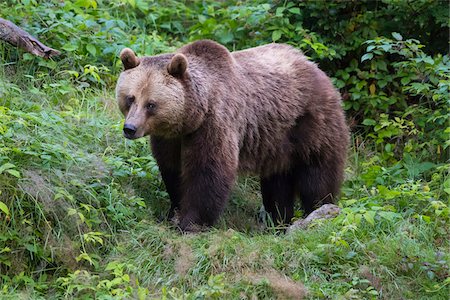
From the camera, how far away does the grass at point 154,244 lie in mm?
5594

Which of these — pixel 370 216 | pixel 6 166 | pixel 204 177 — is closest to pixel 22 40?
pixel 6 166

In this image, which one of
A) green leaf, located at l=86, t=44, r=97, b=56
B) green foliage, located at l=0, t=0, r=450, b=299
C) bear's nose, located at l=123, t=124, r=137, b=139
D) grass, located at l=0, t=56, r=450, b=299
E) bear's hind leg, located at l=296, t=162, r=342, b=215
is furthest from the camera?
green leaf, located at l=86, t=44, r=97, b=56

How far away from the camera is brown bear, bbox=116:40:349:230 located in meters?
6.48

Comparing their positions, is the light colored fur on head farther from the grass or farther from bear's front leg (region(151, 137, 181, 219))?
the grass

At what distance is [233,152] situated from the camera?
22.0 ft

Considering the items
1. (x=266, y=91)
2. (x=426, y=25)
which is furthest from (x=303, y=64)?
Answer: (x=426, y=25)

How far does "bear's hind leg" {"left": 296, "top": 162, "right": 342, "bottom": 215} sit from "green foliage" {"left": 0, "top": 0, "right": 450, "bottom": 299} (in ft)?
0.86

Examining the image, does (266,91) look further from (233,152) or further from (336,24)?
(336,24)

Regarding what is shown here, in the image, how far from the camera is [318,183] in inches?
301

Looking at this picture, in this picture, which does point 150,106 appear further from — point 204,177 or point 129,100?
point 204,177

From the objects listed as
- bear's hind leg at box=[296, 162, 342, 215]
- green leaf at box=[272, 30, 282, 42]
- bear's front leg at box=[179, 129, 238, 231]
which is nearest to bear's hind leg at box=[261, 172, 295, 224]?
bear's hind leg at box=[296, 162, 342, 215]

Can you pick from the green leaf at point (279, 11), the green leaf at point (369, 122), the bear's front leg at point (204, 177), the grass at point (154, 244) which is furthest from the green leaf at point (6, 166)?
the green leaf at point (369, 122)

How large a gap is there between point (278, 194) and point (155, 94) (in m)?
1.92

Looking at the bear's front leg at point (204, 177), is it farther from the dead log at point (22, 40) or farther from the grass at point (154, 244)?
the dead log at point (22, 40)
